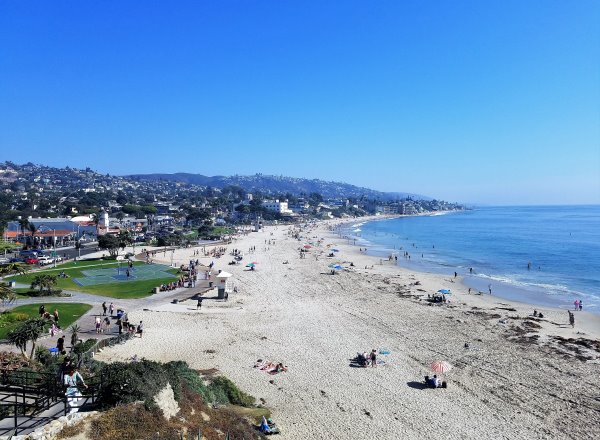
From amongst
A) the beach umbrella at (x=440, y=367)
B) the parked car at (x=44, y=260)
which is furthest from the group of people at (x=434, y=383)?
the parked car at (x=44, y=260)

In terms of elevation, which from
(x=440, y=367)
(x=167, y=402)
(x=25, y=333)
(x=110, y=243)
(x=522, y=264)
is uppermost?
(x=167, y=402)

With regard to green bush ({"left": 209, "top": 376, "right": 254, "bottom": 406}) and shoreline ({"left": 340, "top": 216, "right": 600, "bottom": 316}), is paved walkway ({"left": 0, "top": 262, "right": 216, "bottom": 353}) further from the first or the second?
shoreline ({"left": 340, "top": 216, "right": 600, "bottom": 316})

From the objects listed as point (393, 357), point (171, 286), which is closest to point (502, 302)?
point (393, 357)

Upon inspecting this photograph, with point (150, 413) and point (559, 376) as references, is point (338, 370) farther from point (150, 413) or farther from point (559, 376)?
point (150, 413)

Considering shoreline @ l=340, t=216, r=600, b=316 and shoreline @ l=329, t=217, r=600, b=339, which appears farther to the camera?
shoreline @ l=340, t=216, r=600, b=316

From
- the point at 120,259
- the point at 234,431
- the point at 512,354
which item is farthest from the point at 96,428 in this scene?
the point at 120,259

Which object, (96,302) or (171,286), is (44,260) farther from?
(96,302)

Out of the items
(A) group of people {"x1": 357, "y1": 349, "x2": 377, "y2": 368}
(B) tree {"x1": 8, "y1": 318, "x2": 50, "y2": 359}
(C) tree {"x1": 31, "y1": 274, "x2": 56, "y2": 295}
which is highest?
(B) tree {"x1": 8, "y1": 318, "x2": 50, "y2": 359}

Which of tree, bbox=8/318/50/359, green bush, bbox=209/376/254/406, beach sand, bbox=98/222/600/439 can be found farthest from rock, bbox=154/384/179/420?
tree, bbox=8/318/50/359

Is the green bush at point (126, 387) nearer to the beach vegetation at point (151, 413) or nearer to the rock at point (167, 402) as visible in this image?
the beach vegetation at point (151, 413)

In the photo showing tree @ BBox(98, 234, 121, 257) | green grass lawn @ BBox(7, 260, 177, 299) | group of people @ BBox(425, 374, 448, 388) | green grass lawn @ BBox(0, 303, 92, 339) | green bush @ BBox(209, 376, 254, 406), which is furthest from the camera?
tree @ BBox(98, 234, 121, 257)
